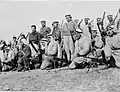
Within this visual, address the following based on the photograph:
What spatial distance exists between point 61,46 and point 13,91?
13.4 feet

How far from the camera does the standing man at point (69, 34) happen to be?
12305mm

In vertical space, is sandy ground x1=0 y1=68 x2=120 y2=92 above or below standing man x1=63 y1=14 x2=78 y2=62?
below

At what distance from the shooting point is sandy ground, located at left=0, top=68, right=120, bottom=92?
8.81 metres

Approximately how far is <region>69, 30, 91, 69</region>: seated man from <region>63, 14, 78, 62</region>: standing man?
1.05 metres

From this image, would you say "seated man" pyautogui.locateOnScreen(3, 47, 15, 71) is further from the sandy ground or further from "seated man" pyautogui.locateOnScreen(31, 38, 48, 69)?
the sandy ground

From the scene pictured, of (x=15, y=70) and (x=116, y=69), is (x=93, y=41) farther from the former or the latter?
(x=15, y=70)

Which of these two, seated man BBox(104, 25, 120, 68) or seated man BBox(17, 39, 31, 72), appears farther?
seated man BBox(17, 39, 31, 72)

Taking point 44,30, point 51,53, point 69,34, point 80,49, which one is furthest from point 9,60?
point 80,49

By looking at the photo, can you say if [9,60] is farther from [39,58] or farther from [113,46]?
[113,46]

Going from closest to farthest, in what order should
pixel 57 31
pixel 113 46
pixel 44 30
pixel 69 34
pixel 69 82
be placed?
pixel 69 82 < pixel 113 46 < pixel 69 34 < pixel 57 31 < pixel 44 30

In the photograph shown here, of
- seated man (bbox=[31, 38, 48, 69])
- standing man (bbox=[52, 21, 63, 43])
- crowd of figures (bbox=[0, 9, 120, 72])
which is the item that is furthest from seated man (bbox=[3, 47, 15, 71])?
standing man (bbox=[52, 21, 63, 43])

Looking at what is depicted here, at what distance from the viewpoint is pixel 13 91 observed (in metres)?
9.00

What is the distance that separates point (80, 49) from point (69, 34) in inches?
60.7

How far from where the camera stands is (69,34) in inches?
489
